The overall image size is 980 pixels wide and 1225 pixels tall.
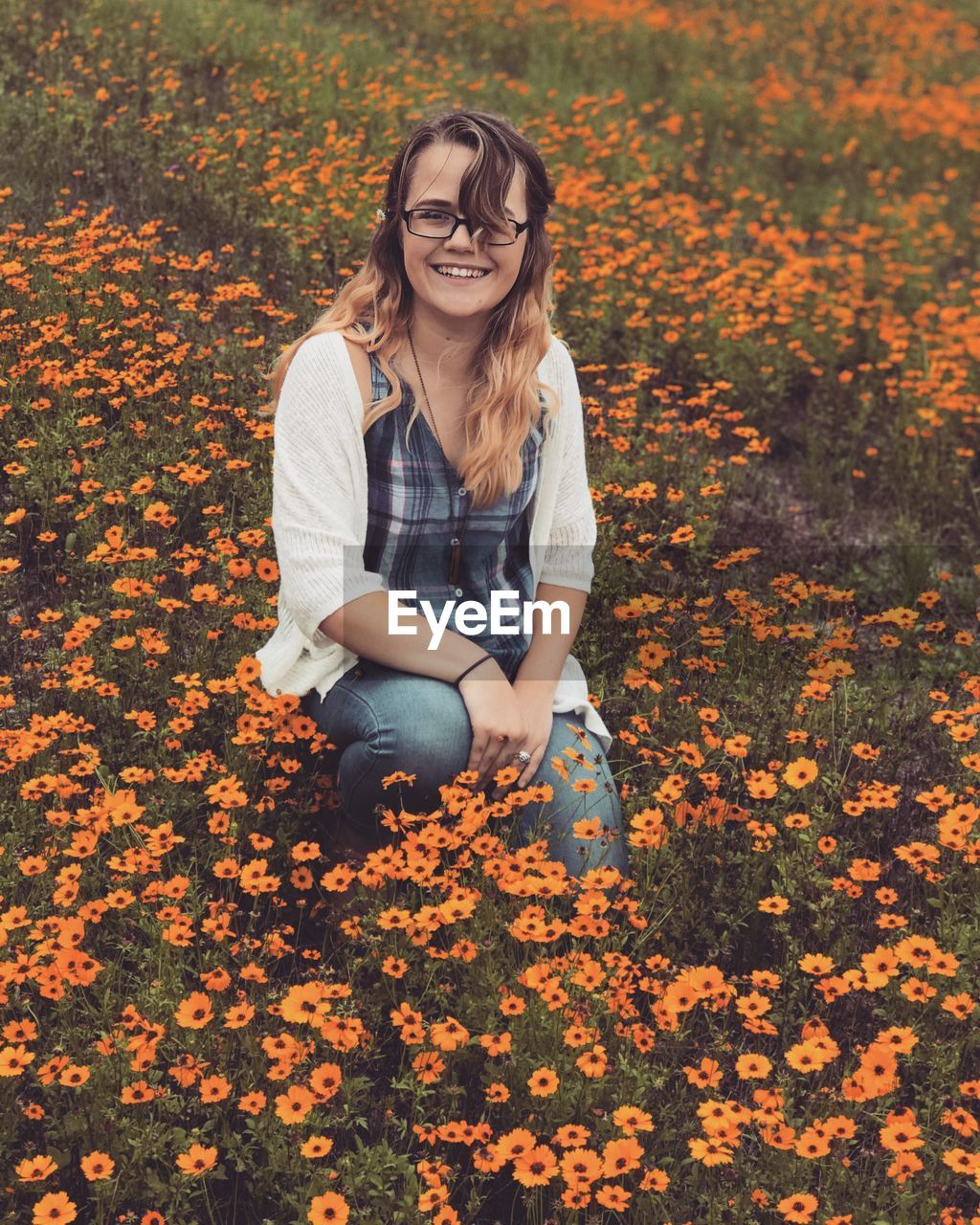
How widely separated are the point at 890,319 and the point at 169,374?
12.9 ft

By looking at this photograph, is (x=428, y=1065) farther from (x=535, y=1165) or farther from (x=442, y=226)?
(x=442, y=226)

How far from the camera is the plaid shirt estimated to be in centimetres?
323

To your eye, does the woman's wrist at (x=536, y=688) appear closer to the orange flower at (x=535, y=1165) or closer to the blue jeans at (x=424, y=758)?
the blue jeans at (x=424, y=758)

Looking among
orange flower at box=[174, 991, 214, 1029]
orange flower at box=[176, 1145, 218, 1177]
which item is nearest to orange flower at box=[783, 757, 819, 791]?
orange flower at box=[174, 991, 214, 1029]

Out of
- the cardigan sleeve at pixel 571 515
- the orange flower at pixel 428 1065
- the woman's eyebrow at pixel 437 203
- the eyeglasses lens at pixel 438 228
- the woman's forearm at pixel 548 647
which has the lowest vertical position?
the orange flower at pixel 428 1065

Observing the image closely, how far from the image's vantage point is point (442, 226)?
3086mm

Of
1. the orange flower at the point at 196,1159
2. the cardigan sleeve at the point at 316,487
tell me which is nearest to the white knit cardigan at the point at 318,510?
the cardigan sleeve at the point at 316,487

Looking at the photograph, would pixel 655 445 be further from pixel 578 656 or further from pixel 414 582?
pixel 414 582

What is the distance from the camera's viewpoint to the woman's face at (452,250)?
3053 millimetres

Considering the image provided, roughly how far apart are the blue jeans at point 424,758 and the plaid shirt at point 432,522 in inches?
10.5

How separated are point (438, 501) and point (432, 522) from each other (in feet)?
0.18

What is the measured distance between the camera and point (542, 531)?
3486 mm

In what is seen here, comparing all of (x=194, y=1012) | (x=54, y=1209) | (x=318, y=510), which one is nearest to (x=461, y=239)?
(x=318, y=510)

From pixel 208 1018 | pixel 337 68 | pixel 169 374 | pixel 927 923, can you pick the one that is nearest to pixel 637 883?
pixel 927 923
